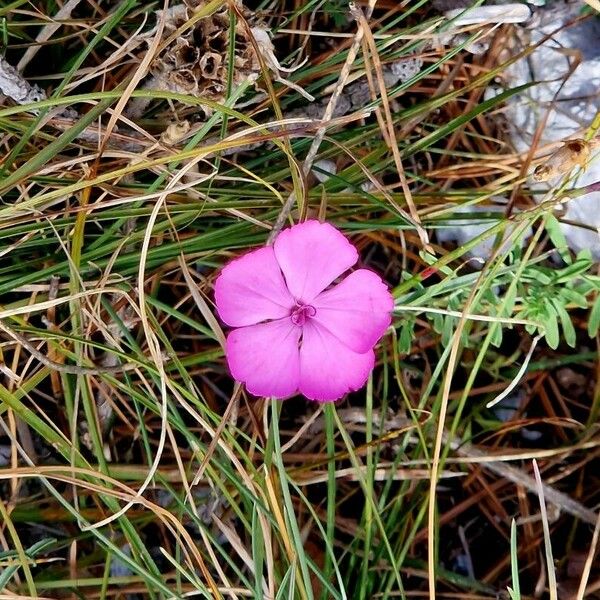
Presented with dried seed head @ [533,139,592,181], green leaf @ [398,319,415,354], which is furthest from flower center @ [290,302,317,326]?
dried seed head @ [533,139,592,181]

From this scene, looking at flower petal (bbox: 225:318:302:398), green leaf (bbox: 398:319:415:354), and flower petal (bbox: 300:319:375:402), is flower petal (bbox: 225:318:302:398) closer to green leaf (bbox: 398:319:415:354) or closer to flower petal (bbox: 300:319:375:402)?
flower petal (bbox: 300:319:375:402)

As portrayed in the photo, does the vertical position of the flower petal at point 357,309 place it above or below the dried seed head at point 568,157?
below

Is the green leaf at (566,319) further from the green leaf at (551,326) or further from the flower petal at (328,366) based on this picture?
the flower petal at (328,366)

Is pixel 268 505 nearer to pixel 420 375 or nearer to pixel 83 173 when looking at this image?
pixel 420 375

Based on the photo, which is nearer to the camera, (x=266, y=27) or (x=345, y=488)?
(x=266, y=27)

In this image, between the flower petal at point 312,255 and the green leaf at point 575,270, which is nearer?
the flower petal at point 312,255

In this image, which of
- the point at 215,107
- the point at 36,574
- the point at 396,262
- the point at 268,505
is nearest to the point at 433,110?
the point at 396,262

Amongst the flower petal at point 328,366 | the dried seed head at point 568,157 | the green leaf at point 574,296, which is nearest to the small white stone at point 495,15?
the dried seed head at point 568,157
